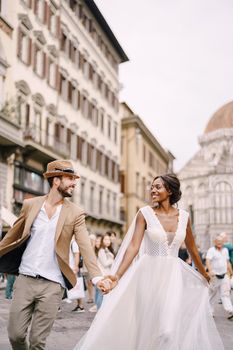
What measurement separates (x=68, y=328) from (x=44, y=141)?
1798 cm

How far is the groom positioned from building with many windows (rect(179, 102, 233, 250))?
7487cm

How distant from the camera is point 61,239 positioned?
13.3 ft

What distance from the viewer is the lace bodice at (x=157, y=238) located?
4.36 metres

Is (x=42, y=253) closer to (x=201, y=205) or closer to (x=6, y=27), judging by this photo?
(x=6, y=27)

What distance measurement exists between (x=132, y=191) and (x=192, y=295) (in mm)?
40106

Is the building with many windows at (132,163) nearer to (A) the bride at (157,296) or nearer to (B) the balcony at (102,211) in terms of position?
(B) the balcony at (102,211)

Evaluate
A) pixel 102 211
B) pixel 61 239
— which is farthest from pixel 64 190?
pixel 102 211

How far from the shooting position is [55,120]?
2767cm

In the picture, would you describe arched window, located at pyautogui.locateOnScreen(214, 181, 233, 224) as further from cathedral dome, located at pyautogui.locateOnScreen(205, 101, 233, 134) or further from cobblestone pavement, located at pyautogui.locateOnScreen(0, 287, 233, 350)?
cobblestone pavement, located at pyautogui.locateOnScreen(0, 287, 233, 350)

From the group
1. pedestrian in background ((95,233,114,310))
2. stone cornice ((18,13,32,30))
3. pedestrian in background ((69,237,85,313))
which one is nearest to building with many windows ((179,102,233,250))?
stone cornice ((18,13,32,30))

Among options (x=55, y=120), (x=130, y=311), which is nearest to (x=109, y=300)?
(x=130, y=311)

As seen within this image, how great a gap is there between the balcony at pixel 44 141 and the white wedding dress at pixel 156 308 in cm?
1875

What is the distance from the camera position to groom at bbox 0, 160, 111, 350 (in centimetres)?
395

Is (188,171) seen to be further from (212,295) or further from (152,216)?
(152,216)
